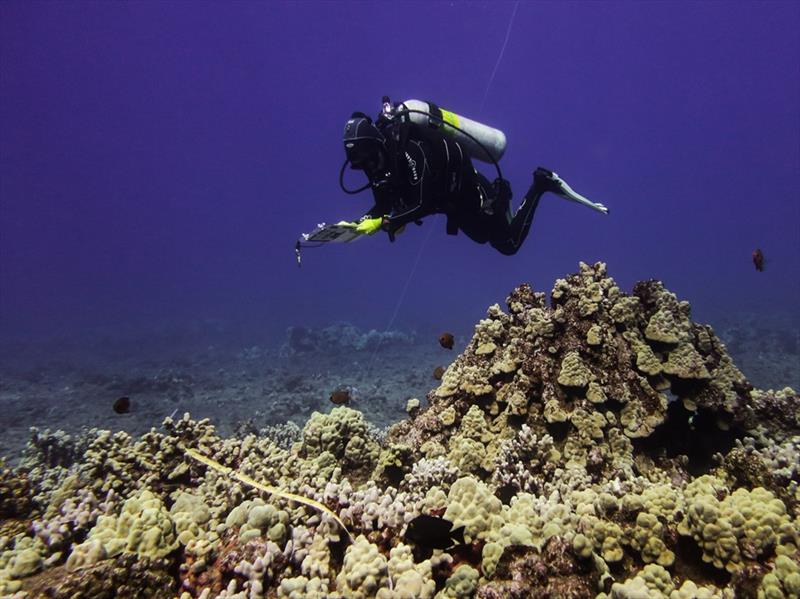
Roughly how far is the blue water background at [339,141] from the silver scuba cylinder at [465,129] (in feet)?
344

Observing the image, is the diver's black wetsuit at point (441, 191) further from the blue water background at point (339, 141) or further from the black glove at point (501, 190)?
the blue water background at point (339, 141)

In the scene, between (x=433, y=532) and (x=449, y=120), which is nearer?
(x=433, y=532)

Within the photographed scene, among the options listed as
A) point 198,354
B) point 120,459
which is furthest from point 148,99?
point 120,459

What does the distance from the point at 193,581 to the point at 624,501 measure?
287 cm

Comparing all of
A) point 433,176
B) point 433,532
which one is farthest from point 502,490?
point 433,176

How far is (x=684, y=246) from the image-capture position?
437 ft

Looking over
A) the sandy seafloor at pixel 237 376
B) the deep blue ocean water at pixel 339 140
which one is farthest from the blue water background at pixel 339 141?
the sandy seafloor at pixel 237 376

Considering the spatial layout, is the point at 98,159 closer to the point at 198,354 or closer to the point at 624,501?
the point at 198,354

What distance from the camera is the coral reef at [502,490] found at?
2.35 meters

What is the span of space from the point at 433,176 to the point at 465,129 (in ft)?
5.57

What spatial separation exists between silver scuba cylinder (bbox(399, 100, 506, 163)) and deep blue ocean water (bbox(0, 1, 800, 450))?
103064 mm

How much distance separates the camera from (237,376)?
19375 millimetres

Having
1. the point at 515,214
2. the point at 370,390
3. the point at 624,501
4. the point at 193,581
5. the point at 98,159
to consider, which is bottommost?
the point at 193,581

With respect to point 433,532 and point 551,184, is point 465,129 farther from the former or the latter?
point 433,532
